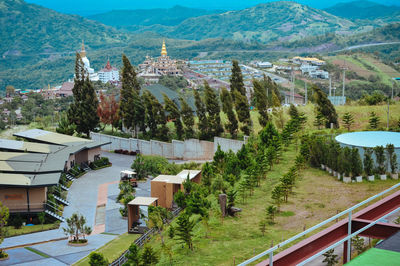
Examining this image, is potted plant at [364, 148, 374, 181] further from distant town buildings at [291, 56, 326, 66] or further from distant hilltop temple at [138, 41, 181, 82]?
distant hilltop temple at [138, 41, 181, 82]

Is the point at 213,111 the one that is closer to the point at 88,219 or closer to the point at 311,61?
the point at 88,219

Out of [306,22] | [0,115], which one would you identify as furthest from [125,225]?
[306,22]

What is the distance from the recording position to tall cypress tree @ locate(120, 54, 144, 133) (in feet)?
97.7

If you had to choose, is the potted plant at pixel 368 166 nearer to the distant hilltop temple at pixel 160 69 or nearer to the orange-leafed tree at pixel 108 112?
the orange-leafed tree at pixel 108 112

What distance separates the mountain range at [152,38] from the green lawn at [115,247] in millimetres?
85104

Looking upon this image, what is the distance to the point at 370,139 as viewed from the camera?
57.4 ft

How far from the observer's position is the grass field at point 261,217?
10.8m

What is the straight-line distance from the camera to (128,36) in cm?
17562

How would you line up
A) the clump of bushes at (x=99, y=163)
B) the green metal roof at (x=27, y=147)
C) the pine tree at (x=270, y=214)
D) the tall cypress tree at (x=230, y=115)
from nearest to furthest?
1. the pine tree at (x=270, y=214)
2. the green metal roof at (x=27, y=147)
3. the tall cypress tree at (x=230, y=115)
4. the clump of bushes at (x=99, y=163)

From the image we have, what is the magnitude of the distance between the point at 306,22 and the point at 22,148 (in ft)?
484

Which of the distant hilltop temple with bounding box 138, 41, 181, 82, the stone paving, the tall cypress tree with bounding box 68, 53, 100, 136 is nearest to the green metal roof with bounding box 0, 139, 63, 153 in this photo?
the stone paving

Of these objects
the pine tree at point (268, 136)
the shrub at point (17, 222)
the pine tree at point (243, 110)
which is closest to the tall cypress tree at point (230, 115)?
the pine tree at point (243, 110)

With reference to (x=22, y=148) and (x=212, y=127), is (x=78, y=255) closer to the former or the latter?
(x=22, y=148)

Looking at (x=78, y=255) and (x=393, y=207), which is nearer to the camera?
(x=393, y=207)
